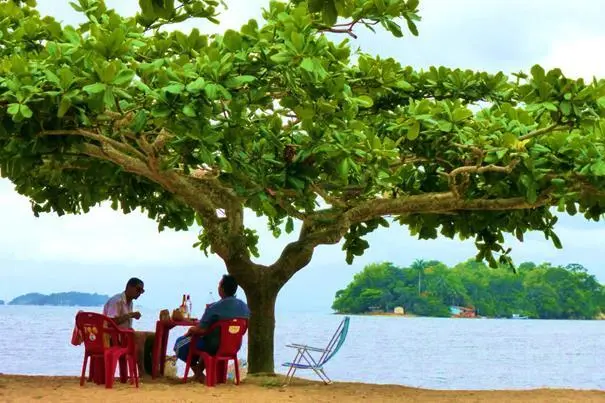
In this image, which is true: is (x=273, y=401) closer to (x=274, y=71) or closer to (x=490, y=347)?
(x=274, y=71)

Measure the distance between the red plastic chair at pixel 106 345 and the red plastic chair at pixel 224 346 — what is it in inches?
22.2

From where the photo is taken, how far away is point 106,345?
9555 millimetres

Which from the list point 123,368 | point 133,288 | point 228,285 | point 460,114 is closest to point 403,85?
point 460,114

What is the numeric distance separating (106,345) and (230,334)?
3.81 ft

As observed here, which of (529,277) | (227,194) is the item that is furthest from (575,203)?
(529,277)

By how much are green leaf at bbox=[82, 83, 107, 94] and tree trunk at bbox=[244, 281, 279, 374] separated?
4.15 meters

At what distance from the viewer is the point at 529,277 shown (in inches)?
3469

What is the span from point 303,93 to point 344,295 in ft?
251

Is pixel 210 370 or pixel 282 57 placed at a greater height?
pixel 282 57

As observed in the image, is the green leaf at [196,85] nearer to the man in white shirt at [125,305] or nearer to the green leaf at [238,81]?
the green leaf at [238,81]

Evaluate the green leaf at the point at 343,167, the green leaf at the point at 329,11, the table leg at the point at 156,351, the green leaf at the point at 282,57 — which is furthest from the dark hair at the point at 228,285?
the green leaf at the point at 329,11

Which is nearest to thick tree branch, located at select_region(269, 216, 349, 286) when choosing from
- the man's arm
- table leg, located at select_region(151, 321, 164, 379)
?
table leg, located at select_region(151, 321, 164, 379)

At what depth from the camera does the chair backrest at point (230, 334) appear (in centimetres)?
952

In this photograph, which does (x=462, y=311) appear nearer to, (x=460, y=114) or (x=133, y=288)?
(x=133, y=288)
